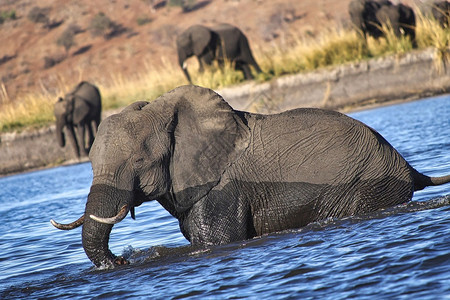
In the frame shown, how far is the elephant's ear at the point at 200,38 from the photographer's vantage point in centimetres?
2194

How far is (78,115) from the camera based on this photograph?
2125 cm

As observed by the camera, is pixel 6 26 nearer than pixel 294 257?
No

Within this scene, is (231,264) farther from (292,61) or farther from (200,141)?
(292,61)

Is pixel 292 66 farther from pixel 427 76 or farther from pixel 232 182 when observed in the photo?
pixel 232 182

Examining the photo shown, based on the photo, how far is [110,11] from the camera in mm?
60656

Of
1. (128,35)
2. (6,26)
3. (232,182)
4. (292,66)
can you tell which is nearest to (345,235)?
(232,182)

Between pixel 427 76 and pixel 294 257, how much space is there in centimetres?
1326

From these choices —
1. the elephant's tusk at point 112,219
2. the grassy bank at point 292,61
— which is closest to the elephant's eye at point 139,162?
the elephant's tusk at point 112,219

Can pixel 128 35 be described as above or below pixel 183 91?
below

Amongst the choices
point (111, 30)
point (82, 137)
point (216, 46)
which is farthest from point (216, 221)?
point (111, 30)

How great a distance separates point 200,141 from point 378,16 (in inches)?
650

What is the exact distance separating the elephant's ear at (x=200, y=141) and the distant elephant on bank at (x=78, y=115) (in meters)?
15.4

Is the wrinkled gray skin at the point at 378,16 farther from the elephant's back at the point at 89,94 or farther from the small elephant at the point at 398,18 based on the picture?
the elephant's back at the point at 89,94

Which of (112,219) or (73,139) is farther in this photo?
(73,139)
